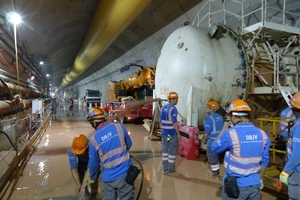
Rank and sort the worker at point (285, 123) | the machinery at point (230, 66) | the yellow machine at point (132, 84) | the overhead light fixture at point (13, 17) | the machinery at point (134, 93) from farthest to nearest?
the machinery at point (134, 93), the yellow machine at point (132, 84), the overhead light fixture at point (13, 17), the machinery at point (230, 66), the worker at point (285, 123)

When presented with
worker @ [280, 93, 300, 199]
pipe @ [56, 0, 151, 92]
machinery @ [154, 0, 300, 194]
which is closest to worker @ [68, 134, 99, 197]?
worker @ [280, 93, 300, 199]

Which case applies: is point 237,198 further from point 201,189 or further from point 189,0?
point 189,0

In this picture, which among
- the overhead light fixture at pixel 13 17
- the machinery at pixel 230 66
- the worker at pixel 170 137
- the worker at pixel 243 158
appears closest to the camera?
the worker at pixel 243 158

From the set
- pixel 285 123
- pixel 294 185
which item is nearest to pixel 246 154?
pixel 294 185

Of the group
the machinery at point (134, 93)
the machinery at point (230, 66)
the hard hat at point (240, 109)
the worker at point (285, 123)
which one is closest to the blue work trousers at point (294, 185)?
the hard hat at point (240, 109)

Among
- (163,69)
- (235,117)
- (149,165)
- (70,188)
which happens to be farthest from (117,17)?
(235,117)

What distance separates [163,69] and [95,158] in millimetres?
3815

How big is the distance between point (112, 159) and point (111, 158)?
0.05 ft

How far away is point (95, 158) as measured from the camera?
234 cm

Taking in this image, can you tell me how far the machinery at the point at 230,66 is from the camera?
5.01 m

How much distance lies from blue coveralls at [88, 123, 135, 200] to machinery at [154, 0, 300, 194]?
9.88 ft

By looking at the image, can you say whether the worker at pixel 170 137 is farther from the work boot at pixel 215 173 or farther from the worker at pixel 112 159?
the worker at pixel 112 159

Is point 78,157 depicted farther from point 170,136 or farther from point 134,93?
point 134,93

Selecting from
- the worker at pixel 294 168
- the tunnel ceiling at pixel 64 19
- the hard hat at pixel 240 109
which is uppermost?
the tunnel ceiling at pixel 64 19
